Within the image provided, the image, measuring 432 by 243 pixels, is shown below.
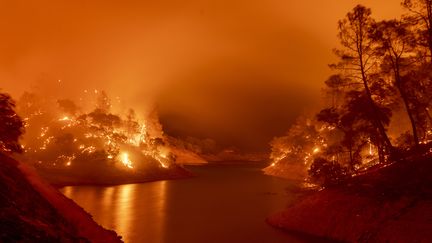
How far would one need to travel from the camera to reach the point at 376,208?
89.8ft

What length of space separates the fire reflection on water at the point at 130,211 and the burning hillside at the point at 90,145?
25.2 meters

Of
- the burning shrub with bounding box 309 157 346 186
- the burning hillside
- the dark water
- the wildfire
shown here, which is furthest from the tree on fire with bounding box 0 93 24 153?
the wildfire

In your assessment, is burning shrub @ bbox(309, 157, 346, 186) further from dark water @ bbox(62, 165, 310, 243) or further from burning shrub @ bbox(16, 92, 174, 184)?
burning shrub @ bbox(16, 92, 174, 184)

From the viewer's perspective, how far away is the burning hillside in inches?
3765

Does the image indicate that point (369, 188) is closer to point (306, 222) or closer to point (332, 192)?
point (332, 192)

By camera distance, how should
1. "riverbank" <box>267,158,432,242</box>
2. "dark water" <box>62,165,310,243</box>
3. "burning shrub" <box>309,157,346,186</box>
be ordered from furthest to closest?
1. "burning shrub" <box>309,157,346,186</box>
2. "dark water" <box>62,165,310,243</box>
3. "riverbank" <box>267,158,432,242</box>

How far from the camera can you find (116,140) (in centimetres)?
11425

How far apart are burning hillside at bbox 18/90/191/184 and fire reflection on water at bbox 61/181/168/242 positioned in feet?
82.5

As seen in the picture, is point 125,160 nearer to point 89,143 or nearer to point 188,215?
point 89,143

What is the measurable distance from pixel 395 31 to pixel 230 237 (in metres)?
25.2

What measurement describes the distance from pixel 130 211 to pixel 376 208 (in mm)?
34367


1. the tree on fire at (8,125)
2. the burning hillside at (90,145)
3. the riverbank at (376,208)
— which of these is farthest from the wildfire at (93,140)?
the riverbank at (376,208)

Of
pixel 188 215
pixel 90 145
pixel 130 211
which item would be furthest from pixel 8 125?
pixel 90 145

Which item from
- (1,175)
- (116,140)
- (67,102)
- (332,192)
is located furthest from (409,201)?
(67,102)
